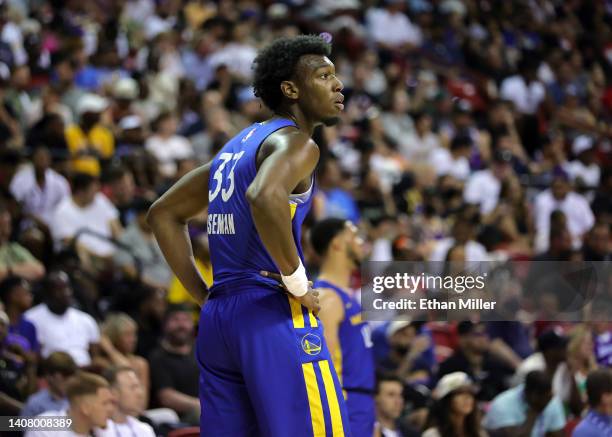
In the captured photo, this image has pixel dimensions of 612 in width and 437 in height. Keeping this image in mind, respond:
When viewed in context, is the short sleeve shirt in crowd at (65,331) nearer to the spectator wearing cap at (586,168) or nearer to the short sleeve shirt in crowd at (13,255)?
the short sleeve shirt in crowd at (13,255)

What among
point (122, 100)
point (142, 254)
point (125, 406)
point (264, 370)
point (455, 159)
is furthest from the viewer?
point (455, 159)

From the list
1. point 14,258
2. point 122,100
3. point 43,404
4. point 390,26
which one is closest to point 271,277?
point 43,404

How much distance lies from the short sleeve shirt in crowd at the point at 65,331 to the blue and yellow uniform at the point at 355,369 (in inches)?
108

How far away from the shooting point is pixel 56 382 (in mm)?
6531

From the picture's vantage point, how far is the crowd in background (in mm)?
7438

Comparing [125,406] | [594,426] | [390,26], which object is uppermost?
[390,26]

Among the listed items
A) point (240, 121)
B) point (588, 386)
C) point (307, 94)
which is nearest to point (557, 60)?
point (240, 121)

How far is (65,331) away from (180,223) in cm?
405

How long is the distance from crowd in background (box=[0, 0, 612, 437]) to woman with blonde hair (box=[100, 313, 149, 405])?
19 mm

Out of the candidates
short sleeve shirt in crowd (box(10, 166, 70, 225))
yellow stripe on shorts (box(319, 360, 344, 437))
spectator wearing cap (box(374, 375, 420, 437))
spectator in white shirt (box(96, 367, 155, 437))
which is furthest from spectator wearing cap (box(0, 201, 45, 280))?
yellow stripe on shorts (box(319, 360, 344, 437))

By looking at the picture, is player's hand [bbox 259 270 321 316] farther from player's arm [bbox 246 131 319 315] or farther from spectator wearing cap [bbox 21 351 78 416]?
spectator wearing cap [bbox 21 351 78 416]

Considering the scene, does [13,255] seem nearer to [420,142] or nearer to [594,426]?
[594,426]

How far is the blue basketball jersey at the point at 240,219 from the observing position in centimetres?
404

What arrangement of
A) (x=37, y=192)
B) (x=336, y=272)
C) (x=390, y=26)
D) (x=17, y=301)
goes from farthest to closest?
(x=390, y=26), (x=37, y=192), (x=17, y=301), (x=336, y=272)
